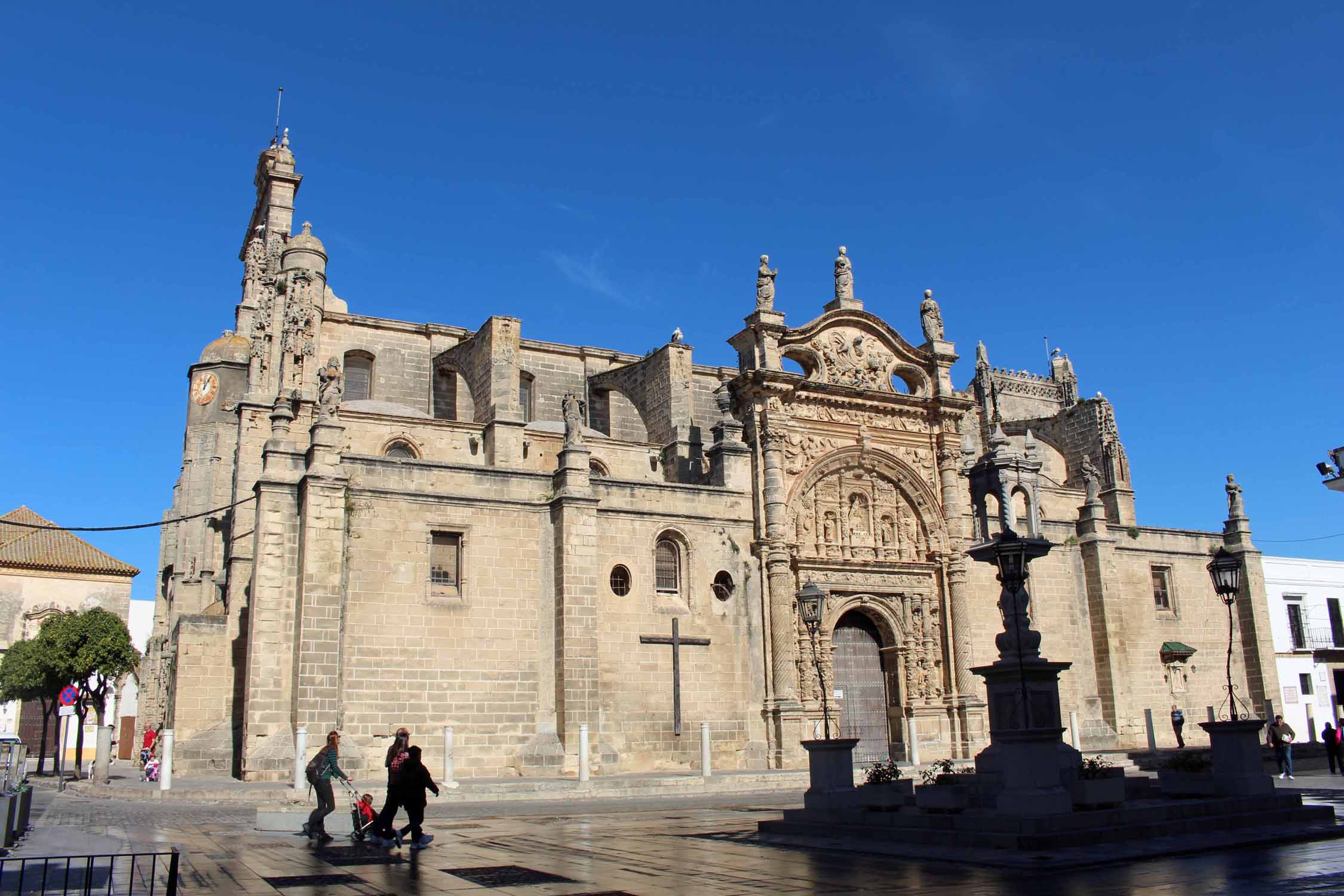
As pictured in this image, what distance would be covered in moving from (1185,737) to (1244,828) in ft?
74.8

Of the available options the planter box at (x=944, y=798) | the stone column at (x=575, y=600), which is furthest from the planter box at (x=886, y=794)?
the stone column at (x=575, y=600)

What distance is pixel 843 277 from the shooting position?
105 feet

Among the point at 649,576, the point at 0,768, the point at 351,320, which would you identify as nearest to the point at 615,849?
the point at 0,768

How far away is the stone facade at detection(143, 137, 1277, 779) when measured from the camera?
23078mm

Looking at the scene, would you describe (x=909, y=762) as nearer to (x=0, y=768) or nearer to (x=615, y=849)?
(x=615, y=849)

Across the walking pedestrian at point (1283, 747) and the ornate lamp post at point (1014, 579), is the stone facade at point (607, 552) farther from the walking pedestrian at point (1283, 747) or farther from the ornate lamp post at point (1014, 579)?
the walking pedestrian at point (1283, 747)

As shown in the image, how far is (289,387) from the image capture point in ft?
98.5

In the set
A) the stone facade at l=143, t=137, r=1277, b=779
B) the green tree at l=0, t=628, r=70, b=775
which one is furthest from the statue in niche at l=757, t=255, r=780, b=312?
the green tree at l=0, t=628, r=70, b=775

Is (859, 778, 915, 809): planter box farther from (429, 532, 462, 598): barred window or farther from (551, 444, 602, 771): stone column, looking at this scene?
(429, 532, 462, 598): barred window

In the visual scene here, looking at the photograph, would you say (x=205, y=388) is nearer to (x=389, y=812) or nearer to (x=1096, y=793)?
(x=389, y=812)

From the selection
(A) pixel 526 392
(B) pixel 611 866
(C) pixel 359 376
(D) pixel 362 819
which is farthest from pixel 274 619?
(A) pixel 526 392

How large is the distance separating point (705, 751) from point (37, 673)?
23.7 m

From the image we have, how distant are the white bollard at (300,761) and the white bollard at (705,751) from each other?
7.86 m

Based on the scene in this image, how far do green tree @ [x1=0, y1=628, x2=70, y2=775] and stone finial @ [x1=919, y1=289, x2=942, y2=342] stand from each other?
2891cm
